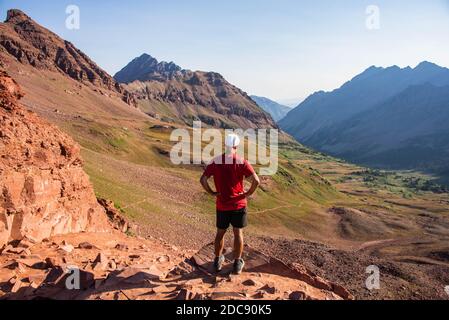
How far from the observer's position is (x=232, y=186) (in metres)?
10.1

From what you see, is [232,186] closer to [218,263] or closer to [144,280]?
[218,263]

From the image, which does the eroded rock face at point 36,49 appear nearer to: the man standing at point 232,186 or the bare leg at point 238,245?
the man standing at point 232,186

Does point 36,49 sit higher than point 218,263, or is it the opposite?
point 36,49

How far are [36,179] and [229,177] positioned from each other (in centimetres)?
791

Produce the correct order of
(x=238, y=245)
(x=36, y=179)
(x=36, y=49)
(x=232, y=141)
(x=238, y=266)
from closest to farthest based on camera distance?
(x=232, y=141) → (x=238, y=266) → (x=238, y=245) → (x=36, y=179) → (x=36, y=49)

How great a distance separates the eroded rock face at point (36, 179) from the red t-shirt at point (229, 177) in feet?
23.2

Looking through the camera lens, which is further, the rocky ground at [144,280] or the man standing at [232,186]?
the man standing at [232,186]

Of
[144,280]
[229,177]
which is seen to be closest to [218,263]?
[144,280]

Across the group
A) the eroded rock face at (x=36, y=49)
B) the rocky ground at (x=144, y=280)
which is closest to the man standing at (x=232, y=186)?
the rocky ground at (x=144, y=280)

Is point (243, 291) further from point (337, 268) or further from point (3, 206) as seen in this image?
point (337, 268)

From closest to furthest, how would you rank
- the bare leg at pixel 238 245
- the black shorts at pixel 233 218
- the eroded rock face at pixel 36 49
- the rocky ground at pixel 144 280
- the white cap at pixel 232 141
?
the rocky ground at pixel 144 280 → the white cap at pixel 232 141 → the black shorts at pixel 233 218 → the bare leg at pixel 238 245 → the eroded rock face at pixel 36 49

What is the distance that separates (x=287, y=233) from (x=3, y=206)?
1751 inches

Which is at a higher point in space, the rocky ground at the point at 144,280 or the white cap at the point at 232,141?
the white cap at the point at 232,141

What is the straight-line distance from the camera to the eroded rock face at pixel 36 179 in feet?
43.8
